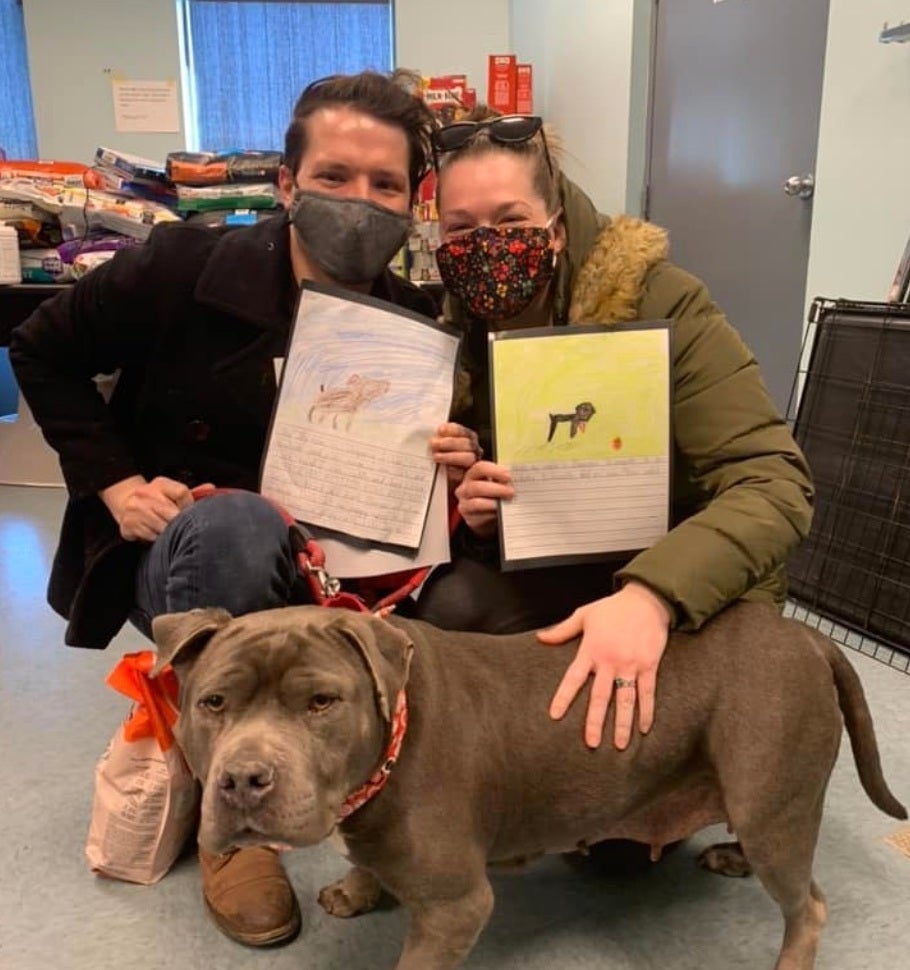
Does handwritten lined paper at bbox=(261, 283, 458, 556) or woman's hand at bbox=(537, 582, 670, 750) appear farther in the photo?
handwritten lined paper at bbox=(261, 283, 458, 556)

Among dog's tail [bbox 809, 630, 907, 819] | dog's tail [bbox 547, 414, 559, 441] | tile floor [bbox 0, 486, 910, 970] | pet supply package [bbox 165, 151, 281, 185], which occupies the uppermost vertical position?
pet supply package [bbox 165, 151, 281, 185]

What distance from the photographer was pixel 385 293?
1678 mm

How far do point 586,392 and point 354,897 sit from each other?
2.72 feet

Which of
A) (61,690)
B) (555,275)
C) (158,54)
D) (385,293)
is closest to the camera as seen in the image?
(555,275)

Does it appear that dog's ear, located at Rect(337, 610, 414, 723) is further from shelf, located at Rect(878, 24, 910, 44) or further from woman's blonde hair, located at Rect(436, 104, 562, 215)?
shelf, located at Rect(878, 24, 910, 44)

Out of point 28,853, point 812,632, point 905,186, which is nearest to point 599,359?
point 812,632

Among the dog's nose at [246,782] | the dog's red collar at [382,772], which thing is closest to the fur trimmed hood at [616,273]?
the dog's red collar at [382,772]

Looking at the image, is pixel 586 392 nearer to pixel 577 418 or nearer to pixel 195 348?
pixel 577 418

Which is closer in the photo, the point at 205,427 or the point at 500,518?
the point at 500,518

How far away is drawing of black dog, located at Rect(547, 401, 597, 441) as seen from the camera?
54.0 inches

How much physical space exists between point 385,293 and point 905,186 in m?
1.74

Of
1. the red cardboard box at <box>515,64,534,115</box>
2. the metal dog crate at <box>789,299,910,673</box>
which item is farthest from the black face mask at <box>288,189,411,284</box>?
the red cardboard box at <box>515,64,534,115</box>

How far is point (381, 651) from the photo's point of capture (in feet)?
3.37

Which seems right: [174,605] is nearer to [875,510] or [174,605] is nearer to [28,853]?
[28,853]
